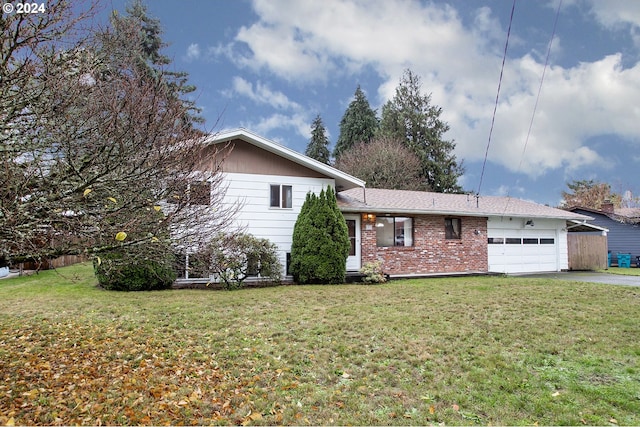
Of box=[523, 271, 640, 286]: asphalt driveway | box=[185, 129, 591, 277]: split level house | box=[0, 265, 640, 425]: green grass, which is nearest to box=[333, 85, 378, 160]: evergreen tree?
box=[185, 129, 591, 277]: split level house

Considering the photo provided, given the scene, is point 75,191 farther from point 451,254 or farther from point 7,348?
point 451,254

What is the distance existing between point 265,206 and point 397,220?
5286 mm

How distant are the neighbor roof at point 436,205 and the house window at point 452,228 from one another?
50 cm

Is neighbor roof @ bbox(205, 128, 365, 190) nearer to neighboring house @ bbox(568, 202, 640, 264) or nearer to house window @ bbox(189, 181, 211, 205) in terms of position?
house window @ bbox(189, 181, 211, 205)

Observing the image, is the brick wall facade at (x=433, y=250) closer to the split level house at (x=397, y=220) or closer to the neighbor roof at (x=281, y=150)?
the split level house at (x=397, y=220)

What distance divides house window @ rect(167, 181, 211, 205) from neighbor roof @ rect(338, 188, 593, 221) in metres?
7.82

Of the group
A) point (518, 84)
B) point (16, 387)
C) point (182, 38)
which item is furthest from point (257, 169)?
point (16, 387)

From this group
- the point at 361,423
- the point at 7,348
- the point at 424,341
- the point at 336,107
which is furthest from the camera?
the point at 336,107

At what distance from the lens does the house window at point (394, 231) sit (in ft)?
45.2

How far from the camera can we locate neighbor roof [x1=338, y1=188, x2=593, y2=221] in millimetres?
13360

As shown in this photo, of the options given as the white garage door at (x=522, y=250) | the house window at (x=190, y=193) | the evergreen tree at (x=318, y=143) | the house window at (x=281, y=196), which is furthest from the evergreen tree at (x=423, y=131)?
the house window at (x=190, y=193)

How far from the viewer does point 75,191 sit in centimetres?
350

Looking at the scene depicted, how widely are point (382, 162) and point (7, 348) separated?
80.9ft

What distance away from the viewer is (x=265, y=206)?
12.1m
